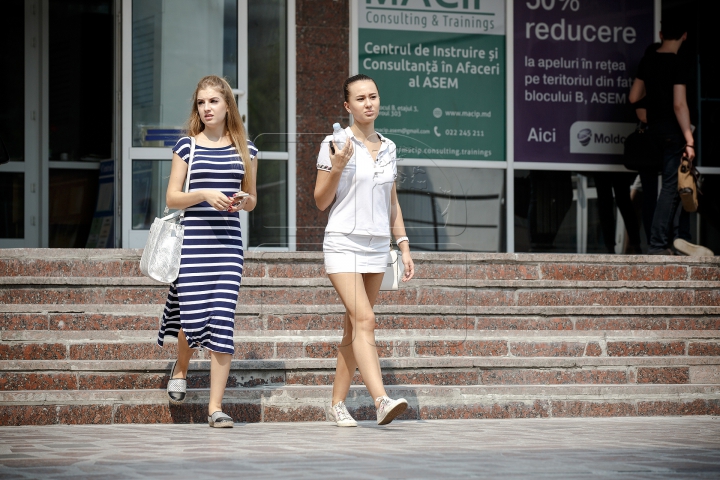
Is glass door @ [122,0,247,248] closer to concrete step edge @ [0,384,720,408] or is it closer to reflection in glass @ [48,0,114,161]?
reflection in glass @ [48,0,114,161]

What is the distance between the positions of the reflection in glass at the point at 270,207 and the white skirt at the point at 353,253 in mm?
2555

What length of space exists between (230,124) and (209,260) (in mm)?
821

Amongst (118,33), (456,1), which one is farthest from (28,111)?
(456,1)

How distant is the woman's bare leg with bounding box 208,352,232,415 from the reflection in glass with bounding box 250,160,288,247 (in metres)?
2.52

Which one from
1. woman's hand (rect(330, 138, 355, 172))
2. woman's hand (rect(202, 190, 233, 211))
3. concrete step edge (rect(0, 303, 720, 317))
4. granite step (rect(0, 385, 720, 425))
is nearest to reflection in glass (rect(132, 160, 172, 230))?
concrete step edge (rect(0, 303, 720, 317))

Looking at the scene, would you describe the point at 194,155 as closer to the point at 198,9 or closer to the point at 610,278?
the point at 610,278

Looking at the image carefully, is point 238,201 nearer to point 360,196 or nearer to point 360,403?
point 360,196

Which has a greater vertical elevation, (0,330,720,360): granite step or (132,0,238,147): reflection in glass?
(132,0,238,147): reflection in glass

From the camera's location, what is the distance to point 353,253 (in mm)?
5793

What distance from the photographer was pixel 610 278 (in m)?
8.57

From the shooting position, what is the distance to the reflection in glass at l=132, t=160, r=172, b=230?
33.7 ft

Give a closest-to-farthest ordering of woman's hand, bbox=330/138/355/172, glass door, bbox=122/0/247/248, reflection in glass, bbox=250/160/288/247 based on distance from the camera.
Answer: woman's hand, bbox=330/138/355/172
reflection in glass, bbox=250/160/288/247
glass door, bbox=122/0/247/248

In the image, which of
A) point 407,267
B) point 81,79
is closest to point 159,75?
point 81,79

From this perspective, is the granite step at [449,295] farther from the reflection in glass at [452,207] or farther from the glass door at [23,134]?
the glass door at [23,134]
